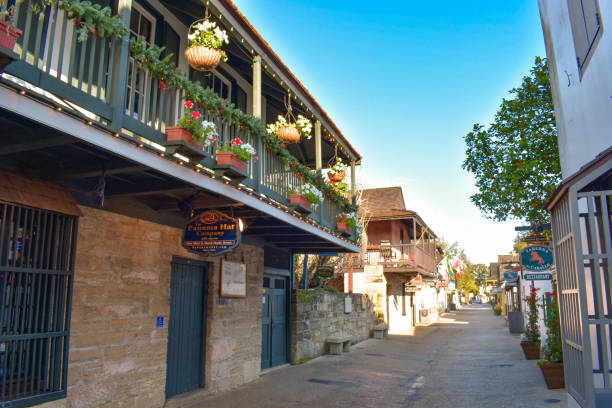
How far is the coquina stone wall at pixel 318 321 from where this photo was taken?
12648 millimetres

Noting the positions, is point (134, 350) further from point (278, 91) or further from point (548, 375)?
point (548, 375)

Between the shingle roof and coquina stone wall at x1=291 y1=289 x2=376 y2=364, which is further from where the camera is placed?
the shingle roof

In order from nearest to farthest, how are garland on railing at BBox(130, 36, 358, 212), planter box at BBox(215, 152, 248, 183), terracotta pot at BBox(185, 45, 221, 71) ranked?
garland on railing at BBox(130, 36, 358, 212), planter box at BBox(215, 152, 248, 183), terracotta pot at BBox(185, 45, 221, 71)

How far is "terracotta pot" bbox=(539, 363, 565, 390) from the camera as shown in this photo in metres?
8.66

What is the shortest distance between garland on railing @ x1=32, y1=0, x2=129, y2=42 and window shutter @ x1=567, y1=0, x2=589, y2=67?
496cm

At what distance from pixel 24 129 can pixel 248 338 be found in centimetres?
650

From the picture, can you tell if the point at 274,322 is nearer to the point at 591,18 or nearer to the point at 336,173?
the point at 336,173

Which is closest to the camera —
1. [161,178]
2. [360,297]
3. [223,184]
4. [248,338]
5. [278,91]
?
[161,178]

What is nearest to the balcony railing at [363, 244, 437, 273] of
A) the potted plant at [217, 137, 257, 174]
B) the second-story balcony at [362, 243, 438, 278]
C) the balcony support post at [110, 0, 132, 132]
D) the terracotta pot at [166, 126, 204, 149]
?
the second-story balcony at [362, 243, 438, 278]

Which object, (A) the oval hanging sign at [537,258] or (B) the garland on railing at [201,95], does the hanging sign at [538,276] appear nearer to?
(A) the oval hanging sign at [537,258]

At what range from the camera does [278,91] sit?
1089cm

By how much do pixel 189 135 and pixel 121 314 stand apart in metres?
2.77

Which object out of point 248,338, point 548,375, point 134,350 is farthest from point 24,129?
point 548,375

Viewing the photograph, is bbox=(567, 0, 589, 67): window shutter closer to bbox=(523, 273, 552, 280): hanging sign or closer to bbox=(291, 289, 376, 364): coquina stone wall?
bbox=(523, 273, 552, 280): hanging sign
